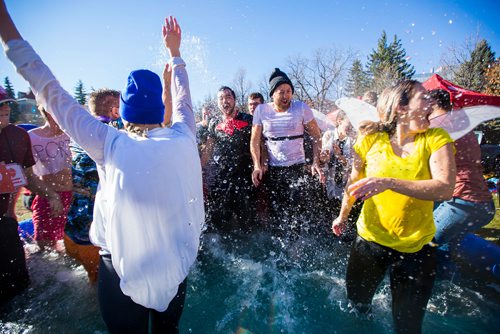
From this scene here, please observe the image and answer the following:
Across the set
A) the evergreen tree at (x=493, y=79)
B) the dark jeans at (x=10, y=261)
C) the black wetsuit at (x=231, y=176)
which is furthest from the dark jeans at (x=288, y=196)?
the evergreen tree at (x=493, y=79)

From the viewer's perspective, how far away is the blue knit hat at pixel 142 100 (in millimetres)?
1482

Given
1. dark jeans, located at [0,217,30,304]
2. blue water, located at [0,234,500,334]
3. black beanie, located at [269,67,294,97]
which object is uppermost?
black beanie, located at [269,67,294,97]

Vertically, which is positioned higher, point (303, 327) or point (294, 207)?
point (294, 207)

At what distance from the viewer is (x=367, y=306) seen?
2.28 meters

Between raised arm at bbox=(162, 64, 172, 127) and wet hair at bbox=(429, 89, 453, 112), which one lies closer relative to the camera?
raised arm at bbox=(162, 64, 172, 127)

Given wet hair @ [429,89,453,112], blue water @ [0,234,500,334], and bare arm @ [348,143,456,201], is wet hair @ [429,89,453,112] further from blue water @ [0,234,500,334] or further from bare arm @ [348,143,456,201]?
blue water @ [0,234,500,334]

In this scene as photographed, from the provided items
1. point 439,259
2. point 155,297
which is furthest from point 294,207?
point 155,297

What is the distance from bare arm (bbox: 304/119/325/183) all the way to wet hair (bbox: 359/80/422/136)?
4.64 ft

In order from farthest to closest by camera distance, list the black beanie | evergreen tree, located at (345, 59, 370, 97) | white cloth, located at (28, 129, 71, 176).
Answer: evergreen tree, located at (345, 59, 370, 97) → the black beanie → white cloth, located at (28, 129, 71, 176)

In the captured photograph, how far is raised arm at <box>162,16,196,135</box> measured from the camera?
169 cm

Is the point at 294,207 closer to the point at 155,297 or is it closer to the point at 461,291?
the point at 461,291

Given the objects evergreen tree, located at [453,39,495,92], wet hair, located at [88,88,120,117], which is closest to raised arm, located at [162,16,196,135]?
wet hair, located at [88,88,120,117]

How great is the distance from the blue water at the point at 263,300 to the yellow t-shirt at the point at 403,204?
1.06 meters

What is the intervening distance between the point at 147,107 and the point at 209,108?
422 cm
